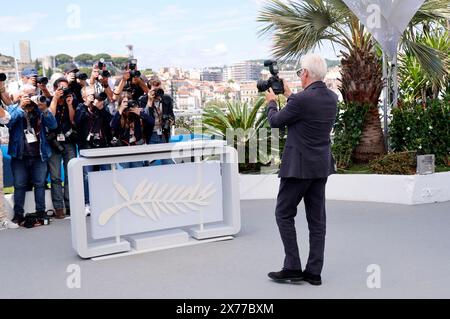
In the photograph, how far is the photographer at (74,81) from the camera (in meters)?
6.87

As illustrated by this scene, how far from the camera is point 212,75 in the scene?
473 inches

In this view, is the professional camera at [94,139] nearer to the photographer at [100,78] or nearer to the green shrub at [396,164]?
the photographer at [100,78]

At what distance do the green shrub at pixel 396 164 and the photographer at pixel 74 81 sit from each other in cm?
381

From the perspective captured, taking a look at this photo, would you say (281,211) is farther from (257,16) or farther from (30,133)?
(257,16)

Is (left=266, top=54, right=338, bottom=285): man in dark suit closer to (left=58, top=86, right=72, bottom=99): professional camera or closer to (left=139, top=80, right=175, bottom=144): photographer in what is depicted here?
(left=139, top=80, right=175, bottom=144): photographer

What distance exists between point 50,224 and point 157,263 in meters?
2.19

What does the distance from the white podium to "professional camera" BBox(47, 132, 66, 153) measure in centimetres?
161

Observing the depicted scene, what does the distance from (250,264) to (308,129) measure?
1387 millimetres

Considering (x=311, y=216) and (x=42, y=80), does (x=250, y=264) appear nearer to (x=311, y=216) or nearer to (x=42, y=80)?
(x=311, y=216)

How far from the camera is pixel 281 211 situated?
13.9 feet

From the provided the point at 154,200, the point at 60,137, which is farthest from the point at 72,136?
the point at 154,200

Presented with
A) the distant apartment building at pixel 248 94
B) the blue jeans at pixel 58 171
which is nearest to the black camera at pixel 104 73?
the blue jeans at pixel 58 171
